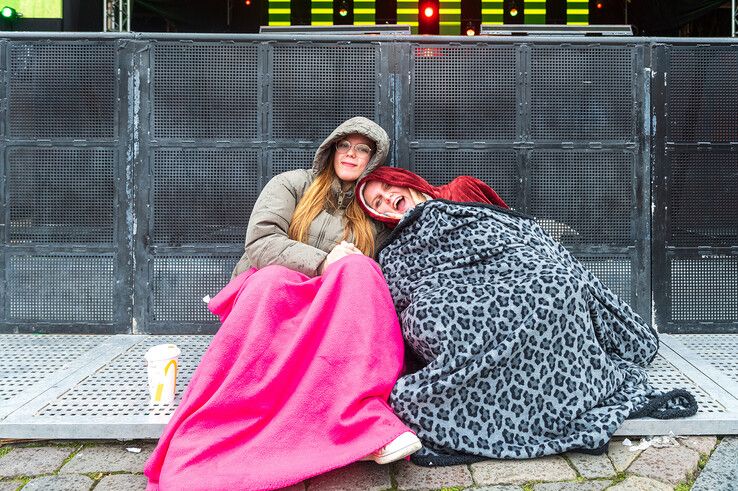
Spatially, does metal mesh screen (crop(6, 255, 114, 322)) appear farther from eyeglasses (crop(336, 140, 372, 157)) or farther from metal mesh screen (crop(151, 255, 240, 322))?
eyeglasses (crop(336, 140, 372, 157))

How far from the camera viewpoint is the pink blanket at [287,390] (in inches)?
78.6

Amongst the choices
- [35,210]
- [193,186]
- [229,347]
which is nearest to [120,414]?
[229,347]

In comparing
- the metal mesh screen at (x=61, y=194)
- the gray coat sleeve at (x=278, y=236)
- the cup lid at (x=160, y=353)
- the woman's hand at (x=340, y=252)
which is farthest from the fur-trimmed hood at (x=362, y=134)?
the metal mesh screen at (x=61, y=194)

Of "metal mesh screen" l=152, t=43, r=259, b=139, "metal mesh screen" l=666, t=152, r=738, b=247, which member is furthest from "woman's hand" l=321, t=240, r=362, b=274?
"metal mesh screen" l=666, t=152, r=738, b=247

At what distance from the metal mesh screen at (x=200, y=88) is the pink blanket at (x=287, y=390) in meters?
1.73

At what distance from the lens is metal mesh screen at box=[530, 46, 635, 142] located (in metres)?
3.77

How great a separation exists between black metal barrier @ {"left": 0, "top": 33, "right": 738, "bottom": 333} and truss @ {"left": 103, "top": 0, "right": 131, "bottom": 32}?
10.6 ft

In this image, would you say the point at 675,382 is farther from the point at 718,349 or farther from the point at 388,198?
the point at 388,198

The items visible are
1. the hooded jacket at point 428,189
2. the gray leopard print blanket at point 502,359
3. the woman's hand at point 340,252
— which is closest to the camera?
the gray leopard print blanket at point 502,359

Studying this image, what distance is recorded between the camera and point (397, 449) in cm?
207

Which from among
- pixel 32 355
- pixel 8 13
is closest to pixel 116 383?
pixel 32 355

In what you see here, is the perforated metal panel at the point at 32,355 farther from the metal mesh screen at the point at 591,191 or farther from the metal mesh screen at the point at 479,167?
the metal mesh screen at the point at 591,191

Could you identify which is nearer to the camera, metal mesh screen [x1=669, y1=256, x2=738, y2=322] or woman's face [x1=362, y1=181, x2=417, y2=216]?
woman's face [x1=362, y1=181, x2=417, y2=216]

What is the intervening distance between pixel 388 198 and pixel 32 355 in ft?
7.62
